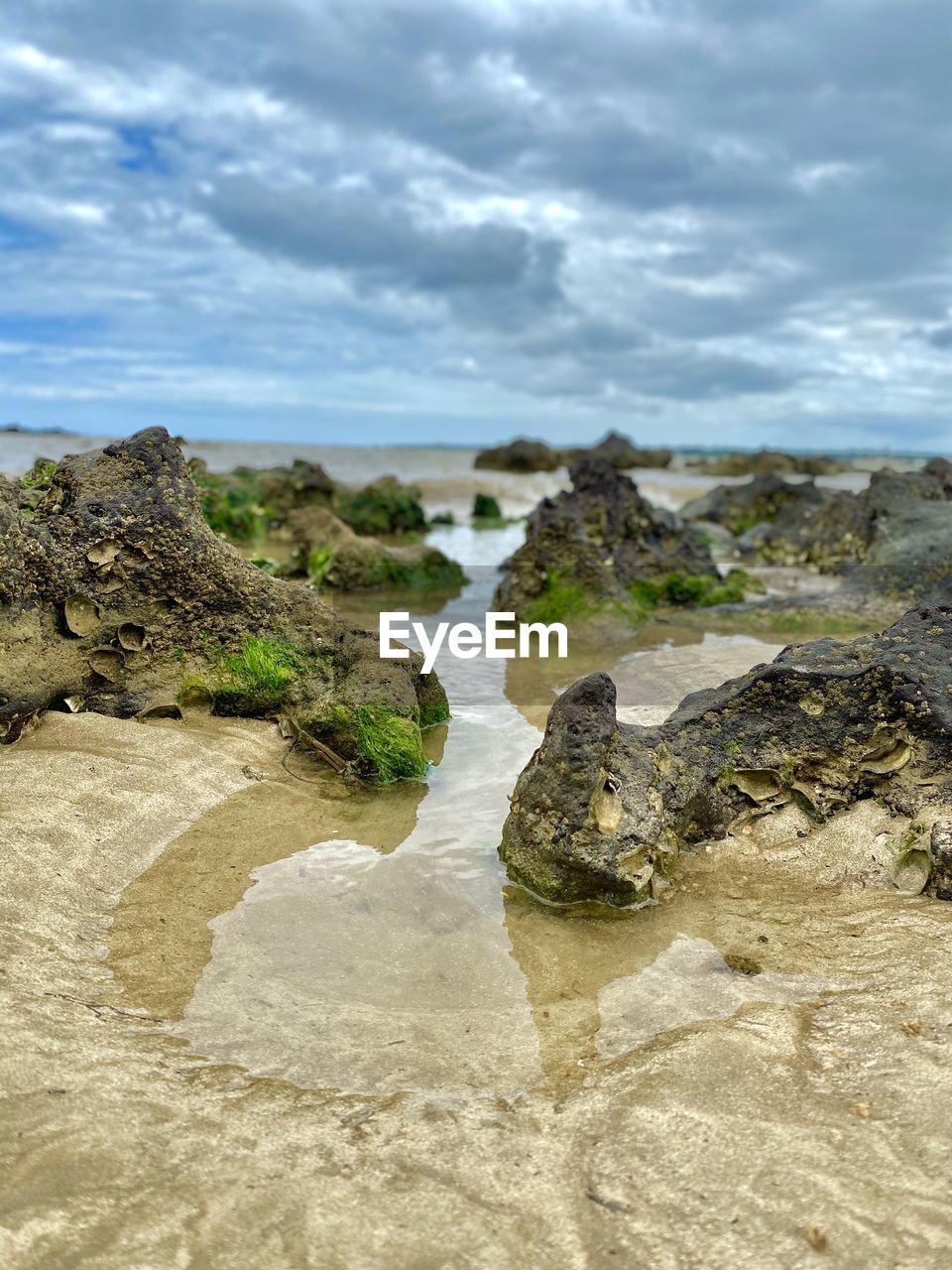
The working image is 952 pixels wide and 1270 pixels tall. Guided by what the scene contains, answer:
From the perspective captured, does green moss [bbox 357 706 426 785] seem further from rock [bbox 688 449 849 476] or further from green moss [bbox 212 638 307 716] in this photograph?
rock [bbox 688 449 849 476]

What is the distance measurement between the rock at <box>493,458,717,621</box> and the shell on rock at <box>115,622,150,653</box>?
18.4 ft

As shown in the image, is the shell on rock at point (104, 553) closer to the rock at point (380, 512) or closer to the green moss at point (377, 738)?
the green moss at point (377, 738)

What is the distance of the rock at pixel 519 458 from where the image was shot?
5188 cm

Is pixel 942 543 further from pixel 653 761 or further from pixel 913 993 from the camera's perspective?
pixel 913 993

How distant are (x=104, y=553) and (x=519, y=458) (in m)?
46.3

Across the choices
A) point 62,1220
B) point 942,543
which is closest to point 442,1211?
point 62,1220

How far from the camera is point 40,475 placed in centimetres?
774

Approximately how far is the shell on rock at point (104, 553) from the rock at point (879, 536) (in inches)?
381

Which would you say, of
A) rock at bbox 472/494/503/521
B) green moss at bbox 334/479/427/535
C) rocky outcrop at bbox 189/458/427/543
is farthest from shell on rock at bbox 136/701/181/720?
rock at bbox 472/494/503/521

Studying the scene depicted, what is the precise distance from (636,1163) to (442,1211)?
58 cm

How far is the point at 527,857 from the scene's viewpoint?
473 cm

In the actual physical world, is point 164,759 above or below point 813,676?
below

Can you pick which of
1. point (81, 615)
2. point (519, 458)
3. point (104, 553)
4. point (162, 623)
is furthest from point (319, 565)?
point (519, 458)

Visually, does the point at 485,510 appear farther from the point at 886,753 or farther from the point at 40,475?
the point at 886,753
